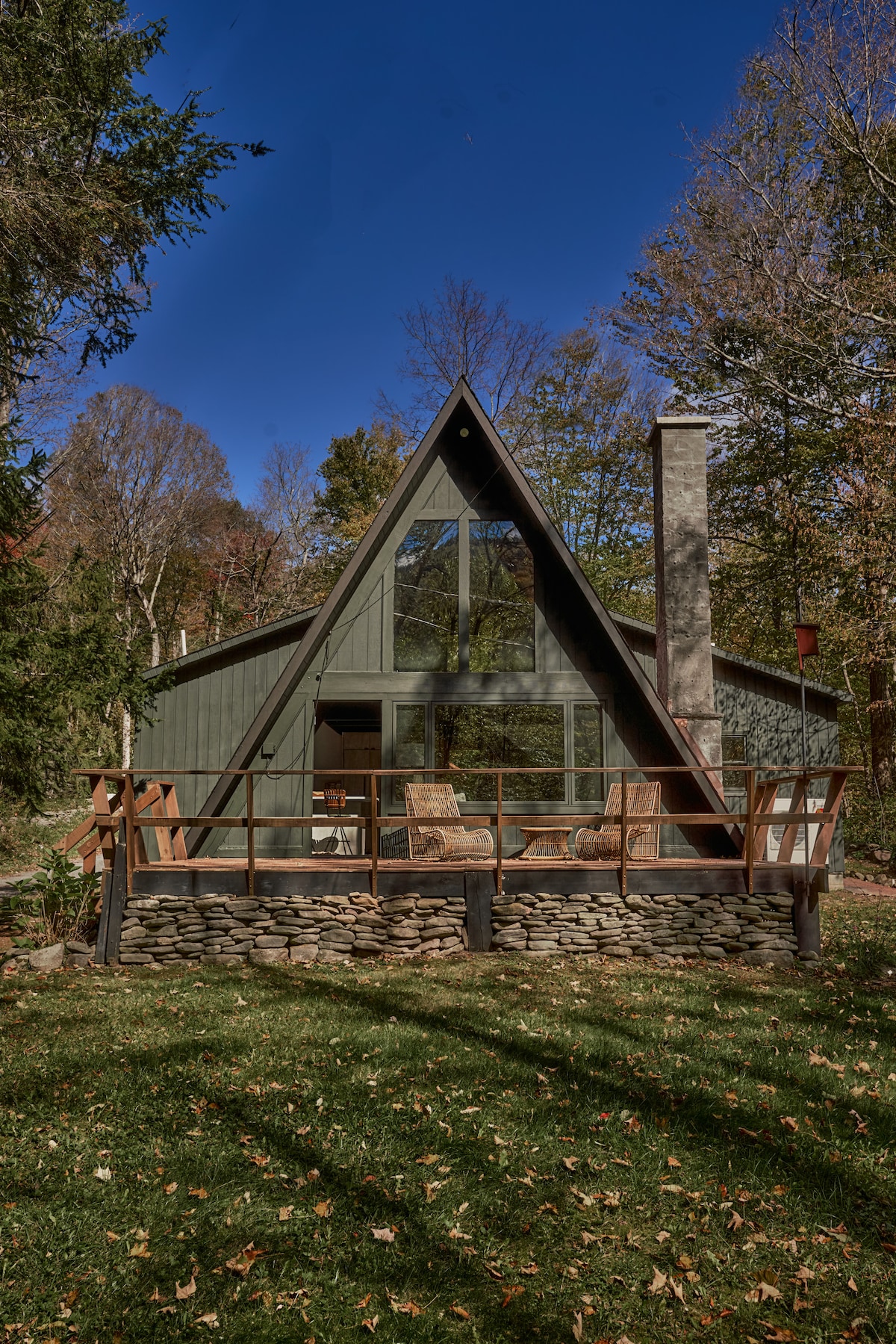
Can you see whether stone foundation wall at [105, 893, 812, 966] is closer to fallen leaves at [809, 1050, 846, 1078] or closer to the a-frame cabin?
the a-frame cabin

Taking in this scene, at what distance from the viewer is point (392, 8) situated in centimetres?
1433

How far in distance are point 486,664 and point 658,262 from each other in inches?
511

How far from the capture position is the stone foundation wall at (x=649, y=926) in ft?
27.4

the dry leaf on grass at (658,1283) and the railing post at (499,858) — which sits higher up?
the railing post at (499,858)

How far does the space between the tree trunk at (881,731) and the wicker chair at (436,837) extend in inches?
503

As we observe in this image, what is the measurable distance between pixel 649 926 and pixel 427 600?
4894 mm

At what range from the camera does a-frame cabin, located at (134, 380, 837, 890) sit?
10.4 m

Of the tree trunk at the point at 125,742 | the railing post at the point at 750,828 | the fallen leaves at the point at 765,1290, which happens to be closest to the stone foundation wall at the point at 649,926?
the railing post at the point at 750,828

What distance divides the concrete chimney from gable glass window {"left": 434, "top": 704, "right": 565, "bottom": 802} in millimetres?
1667

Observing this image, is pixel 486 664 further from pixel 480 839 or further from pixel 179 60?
pixel 179 60

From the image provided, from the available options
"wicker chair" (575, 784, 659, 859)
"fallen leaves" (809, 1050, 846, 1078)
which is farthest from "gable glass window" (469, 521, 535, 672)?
"fallen leaves" (809, 1050, 846, 1078)

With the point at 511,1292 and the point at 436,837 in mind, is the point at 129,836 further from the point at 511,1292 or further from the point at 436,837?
the point at 511,1292

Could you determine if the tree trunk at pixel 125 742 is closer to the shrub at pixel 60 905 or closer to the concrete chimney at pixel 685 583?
the shrub at pixel 60 905

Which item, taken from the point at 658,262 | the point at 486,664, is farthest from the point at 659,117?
the point at 486,664
